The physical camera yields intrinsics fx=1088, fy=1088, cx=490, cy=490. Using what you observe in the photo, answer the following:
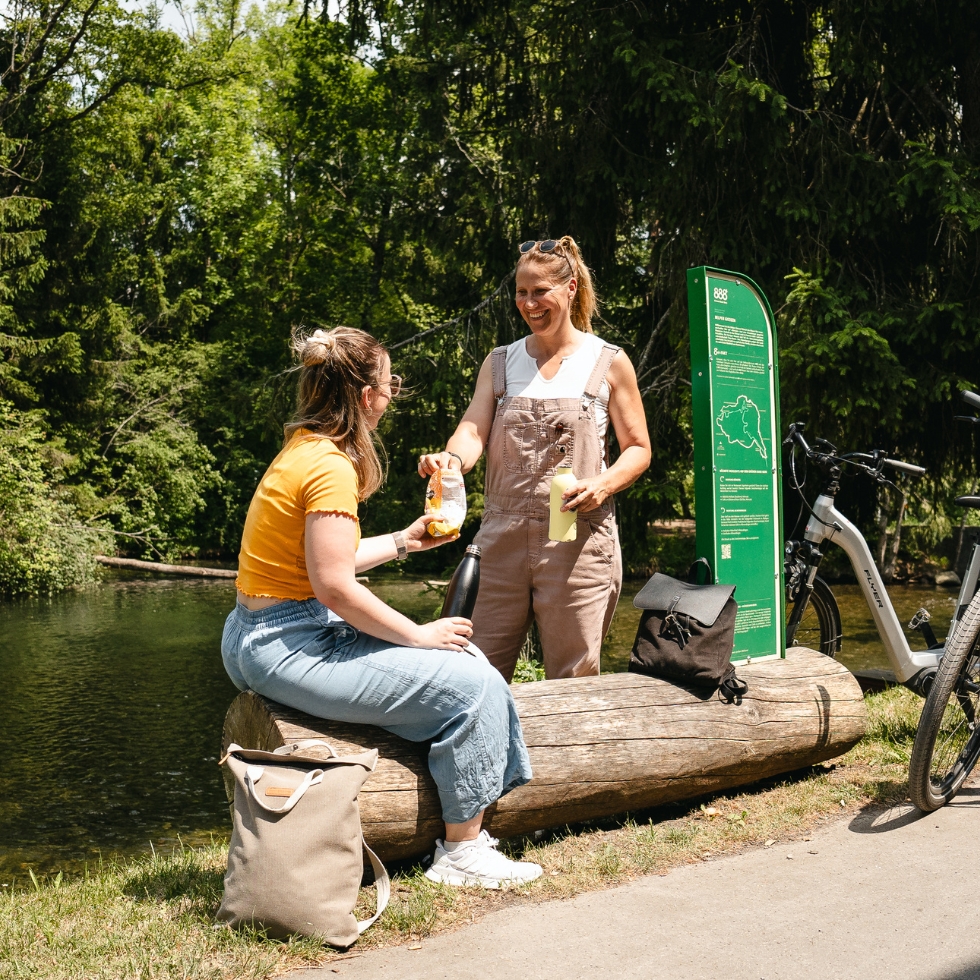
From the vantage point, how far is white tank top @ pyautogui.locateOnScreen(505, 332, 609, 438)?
4152 millimetres

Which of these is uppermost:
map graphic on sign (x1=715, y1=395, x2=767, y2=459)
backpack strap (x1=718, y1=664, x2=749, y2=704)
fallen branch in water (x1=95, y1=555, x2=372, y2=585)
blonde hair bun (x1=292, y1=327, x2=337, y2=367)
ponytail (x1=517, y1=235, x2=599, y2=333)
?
ponytail (x1=517, y1=235, x2=599, y2=333)

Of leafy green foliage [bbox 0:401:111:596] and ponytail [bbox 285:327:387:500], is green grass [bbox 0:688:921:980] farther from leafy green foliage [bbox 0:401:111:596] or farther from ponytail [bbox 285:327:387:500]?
leafy green foliage [bbox 0:401:111:596]

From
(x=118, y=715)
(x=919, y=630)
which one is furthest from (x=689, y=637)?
(x=118, y=715)

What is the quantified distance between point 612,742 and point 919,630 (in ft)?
6.03

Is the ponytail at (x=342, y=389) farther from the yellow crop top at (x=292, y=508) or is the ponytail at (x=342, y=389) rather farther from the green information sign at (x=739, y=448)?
the green information sign at (x=739, y=448)

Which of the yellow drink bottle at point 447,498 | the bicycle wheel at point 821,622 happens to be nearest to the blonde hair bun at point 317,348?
the yellow drink bottle at point 447,498

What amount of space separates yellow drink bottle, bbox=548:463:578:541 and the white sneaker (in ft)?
3.63

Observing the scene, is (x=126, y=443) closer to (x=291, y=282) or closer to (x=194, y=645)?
(x=291, y=282)

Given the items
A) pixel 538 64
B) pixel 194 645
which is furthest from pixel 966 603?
pixel 194 645

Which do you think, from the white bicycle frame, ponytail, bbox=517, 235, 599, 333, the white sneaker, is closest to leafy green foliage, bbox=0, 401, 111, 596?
the white bicycle frame

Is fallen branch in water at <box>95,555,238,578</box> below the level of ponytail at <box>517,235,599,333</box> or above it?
below

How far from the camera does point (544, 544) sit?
4.12m

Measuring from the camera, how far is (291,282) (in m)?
31.0

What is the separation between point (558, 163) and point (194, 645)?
858cm
